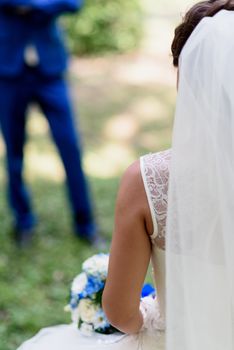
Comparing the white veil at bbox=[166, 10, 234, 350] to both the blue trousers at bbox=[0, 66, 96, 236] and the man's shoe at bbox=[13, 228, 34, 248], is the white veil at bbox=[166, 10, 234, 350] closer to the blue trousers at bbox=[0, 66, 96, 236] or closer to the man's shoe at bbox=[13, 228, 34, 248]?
the blue trousers at bbox=[0, 66, 96, 236]

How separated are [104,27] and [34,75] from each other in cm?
524

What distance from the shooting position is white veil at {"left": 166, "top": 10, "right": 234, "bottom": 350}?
1440mm

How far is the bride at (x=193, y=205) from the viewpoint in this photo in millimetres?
1444

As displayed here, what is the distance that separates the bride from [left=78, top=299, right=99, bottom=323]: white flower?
1.26ft

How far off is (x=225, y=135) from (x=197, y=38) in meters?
0.21

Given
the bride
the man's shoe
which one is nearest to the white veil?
the bride

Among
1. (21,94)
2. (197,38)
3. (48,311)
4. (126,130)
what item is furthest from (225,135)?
(126,130)

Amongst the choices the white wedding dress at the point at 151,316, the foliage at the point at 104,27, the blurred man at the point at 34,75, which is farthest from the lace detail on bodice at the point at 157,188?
the foliage at the point at 104,27

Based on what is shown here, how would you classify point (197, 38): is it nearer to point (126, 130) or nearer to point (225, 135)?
point (225, 135)

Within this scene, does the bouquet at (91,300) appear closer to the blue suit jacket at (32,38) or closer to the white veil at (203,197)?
the white veil at (203,197)

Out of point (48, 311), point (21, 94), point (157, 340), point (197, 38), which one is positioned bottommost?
point (48, 311)

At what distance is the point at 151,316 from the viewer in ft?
6.13

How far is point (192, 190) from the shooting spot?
1.48 m

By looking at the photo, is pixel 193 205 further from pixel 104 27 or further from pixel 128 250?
pixel 104 27
